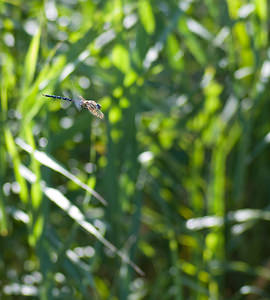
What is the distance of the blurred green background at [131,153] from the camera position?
660 millimetres

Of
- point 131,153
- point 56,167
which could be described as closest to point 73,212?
point 56,167

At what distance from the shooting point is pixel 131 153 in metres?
0.74

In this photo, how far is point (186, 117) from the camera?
92cm

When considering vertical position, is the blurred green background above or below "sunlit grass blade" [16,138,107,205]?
above

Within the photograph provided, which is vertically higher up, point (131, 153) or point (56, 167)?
point (131, 153)

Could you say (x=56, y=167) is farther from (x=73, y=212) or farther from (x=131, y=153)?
(x=131, y=153)

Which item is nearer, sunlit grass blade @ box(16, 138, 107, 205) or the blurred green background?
sunlit grass blade @ box(16, 138, 107, 205)

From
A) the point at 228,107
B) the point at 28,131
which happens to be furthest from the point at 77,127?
the point at 228,107

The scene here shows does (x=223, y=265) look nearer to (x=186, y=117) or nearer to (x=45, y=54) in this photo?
(x=186, y=117)

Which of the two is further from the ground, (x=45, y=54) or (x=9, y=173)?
(x=45, y=54)

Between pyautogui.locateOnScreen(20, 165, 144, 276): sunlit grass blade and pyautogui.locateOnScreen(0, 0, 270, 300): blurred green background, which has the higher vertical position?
pyautogui.locateOnScreen(0, 0, 270, 300): blurred green background

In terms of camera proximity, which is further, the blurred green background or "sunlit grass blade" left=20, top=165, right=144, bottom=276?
the blurred green background

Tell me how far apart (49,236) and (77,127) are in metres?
0.15

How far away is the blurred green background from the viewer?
0.66 meters
